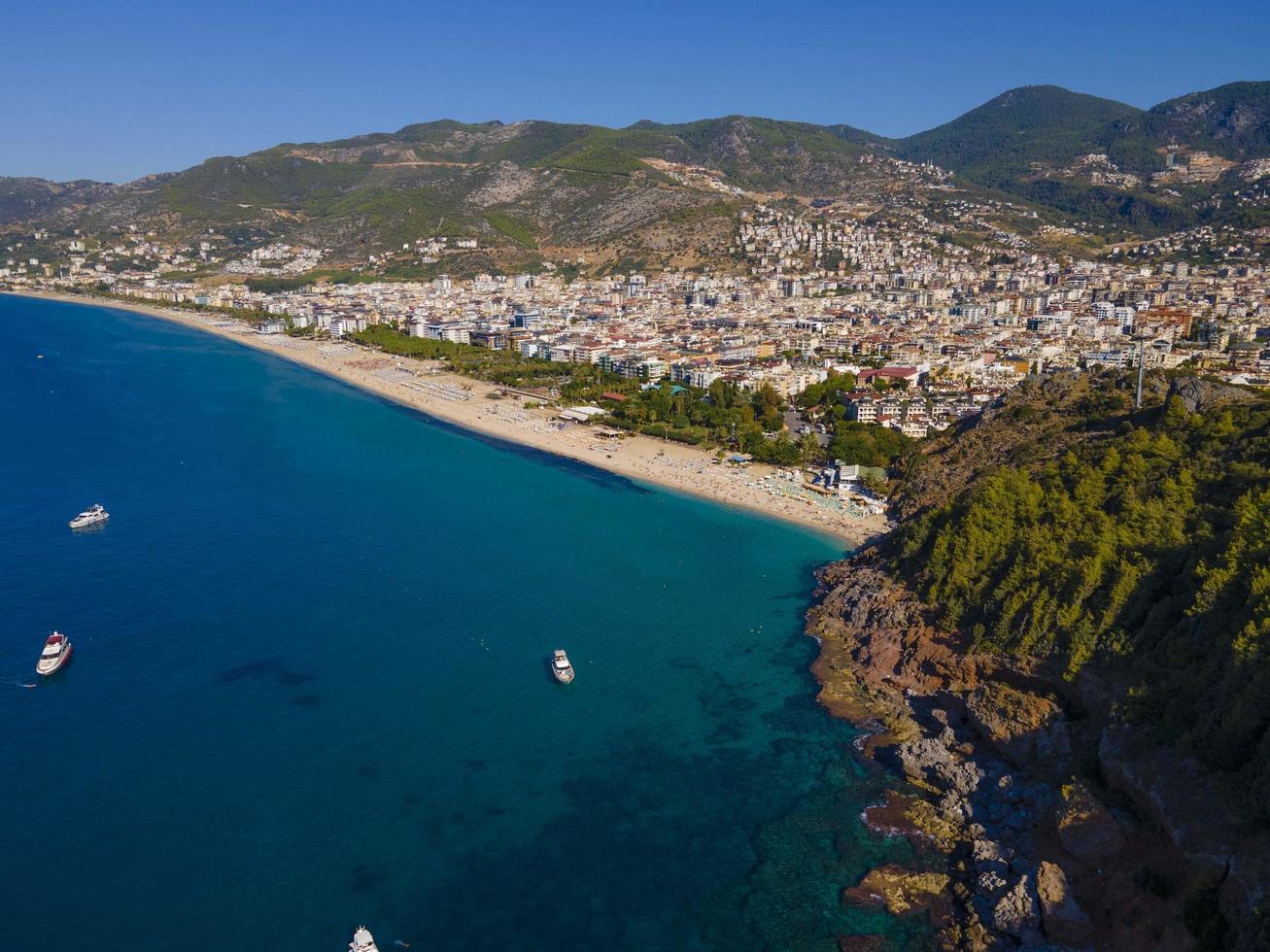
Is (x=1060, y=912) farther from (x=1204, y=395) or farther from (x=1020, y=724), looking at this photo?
(x=1204, y=395)

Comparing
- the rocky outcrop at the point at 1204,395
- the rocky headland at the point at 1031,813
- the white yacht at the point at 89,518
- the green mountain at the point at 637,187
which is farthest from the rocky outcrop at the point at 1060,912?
the green mountain at the point at 637,187

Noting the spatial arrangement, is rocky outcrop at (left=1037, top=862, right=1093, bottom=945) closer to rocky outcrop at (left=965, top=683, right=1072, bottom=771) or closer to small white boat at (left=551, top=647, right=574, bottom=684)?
rocky outcrop at (left=965, top=683, right=1072, bottom=771)

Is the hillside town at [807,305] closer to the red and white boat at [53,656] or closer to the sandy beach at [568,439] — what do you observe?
the sandy beach at [568,439]

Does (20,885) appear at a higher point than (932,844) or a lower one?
lower

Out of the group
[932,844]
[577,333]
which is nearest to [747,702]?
[932,844]

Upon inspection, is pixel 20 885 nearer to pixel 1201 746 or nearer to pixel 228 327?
pixel 1201 746

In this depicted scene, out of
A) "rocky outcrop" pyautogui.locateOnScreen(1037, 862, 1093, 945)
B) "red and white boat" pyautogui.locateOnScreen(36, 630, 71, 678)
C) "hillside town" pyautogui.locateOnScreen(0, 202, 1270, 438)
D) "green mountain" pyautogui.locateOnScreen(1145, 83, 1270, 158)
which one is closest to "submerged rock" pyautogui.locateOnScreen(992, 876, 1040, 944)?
"rocky outcrop" pyautogui.locateOnScreen(1037, 862, 1093, 945)

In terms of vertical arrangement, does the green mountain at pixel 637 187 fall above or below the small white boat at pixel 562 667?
above

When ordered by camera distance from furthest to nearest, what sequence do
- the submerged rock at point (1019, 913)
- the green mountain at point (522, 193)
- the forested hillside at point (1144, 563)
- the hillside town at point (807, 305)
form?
the green mountain at point (522, 193) → the hillside town at point (807, 305) → the forested hillside at point (1144, 563) → the submerged rock at point (1019, 913)
